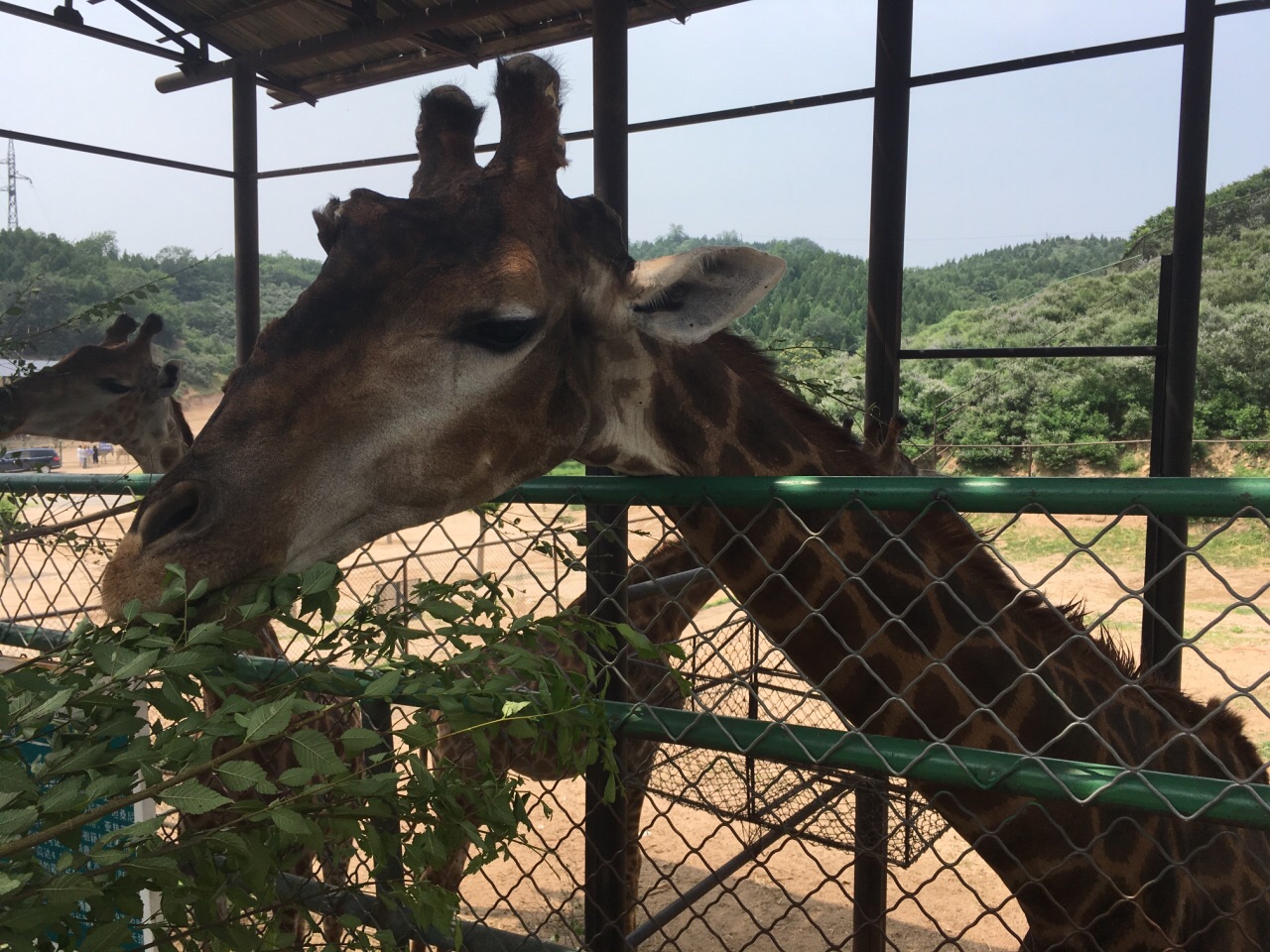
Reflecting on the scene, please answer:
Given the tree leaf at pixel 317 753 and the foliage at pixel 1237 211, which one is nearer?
the tree leaf at pixel 317 753

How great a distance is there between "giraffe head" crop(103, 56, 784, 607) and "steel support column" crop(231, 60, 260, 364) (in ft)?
12.5

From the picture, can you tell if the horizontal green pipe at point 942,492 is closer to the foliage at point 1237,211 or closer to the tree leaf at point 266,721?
the tree leaf at point 266,721

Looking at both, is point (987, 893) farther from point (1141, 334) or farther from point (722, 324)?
point (1141, 334)

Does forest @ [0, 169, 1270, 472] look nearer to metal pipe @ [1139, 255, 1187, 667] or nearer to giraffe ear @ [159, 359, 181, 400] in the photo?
giraffe ear @ [159, 359, 181, 400]

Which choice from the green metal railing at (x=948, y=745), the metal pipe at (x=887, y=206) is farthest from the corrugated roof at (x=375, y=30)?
the green metal railing at (x=948, y=745)

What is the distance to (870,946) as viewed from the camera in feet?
10.9

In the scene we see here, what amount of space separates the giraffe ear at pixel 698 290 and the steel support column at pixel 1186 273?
2.21 m

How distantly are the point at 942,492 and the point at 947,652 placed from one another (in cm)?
83

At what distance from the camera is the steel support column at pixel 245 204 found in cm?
560

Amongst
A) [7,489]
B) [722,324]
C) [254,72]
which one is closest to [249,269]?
[254,72]

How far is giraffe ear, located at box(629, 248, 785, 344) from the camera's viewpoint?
2035 millimetres

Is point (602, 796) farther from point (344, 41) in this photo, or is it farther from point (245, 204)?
point (245, 204)

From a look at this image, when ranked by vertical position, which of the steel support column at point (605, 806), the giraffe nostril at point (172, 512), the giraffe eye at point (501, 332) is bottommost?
the steel support column at point (605, 806)

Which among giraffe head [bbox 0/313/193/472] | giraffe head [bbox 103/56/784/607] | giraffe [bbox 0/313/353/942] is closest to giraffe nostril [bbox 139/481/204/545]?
giraffe head [bbox 103/56/784/607]
